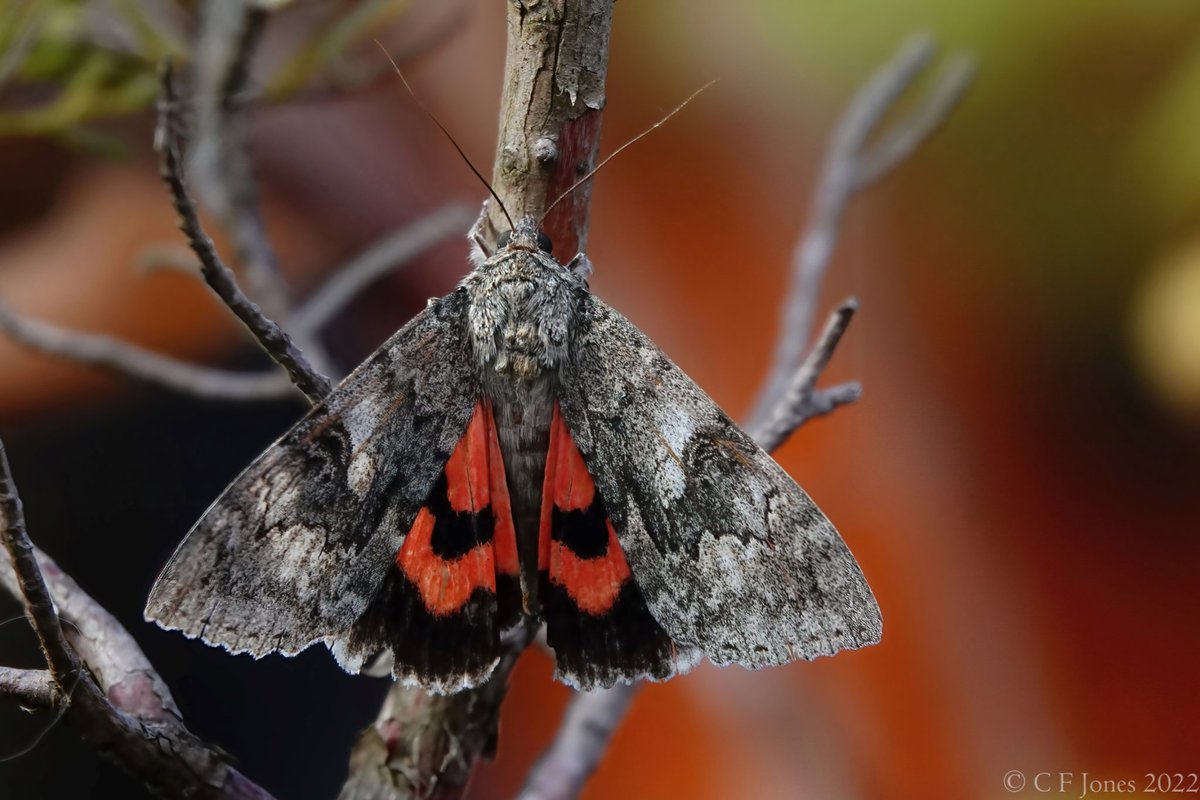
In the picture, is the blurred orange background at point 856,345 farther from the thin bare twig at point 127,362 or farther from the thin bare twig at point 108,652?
the thin bare twig at point 108,652

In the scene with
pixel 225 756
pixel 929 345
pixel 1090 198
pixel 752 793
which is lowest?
pixel 225 756

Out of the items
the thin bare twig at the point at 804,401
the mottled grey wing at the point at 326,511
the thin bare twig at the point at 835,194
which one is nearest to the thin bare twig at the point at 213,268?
the mottled grey wing at the point at 326,511

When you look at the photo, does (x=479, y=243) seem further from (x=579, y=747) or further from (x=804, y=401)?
(x=579, y=747)

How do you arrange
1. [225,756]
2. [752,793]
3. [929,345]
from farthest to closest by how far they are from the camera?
1. [929,345]
2. [752,793]
3. [225,756]

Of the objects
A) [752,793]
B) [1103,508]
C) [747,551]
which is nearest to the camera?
[747,551]

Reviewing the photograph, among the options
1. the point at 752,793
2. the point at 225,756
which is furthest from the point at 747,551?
the point at 752,793

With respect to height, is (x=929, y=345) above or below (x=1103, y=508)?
above

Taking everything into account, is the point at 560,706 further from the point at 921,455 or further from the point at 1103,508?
the point at 1103,508

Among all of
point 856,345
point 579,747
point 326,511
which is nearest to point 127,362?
point 326,511

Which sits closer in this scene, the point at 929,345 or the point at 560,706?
the point at 560,706
